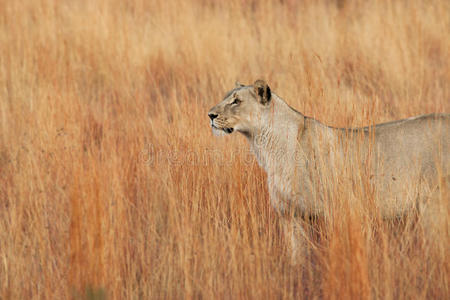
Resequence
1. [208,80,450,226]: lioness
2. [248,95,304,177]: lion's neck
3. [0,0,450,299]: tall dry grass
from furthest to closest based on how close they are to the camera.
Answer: [248,95,304,177]: lion's neck < [208,80,450,226]: lioness < [0,0,450,299]: tall dry grass

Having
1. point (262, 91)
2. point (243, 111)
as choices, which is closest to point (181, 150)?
point (243, 111)

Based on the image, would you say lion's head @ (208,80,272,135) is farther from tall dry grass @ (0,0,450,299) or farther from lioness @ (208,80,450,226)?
tall dry grass @ (0,0,450,299)

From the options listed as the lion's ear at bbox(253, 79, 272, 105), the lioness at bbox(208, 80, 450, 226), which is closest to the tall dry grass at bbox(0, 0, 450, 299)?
the lioness at bbox(208, 80, 450, 226)

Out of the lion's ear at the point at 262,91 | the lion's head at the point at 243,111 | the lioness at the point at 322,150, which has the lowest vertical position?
the lioness at the point at 322,150

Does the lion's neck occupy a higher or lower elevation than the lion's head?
lower

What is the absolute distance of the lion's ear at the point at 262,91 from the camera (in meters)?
4.09

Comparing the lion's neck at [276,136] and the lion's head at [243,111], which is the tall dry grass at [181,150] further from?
the lion's head at [243,111]

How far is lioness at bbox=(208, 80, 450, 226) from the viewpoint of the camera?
3842 mm

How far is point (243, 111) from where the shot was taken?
413 centimetres

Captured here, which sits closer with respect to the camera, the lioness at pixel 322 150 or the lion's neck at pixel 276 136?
the lioness at pixel 322 150

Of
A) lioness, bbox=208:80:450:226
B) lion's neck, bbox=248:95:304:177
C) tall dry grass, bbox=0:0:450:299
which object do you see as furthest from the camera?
lion's neck, bbox=248:95:304:177

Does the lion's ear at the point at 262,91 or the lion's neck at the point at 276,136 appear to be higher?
the lion's ear at the point at 262,91

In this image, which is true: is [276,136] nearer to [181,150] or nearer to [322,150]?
[322,150]

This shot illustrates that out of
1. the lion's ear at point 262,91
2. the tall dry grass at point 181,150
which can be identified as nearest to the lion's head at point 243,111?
the lion's ear at point 262,91
